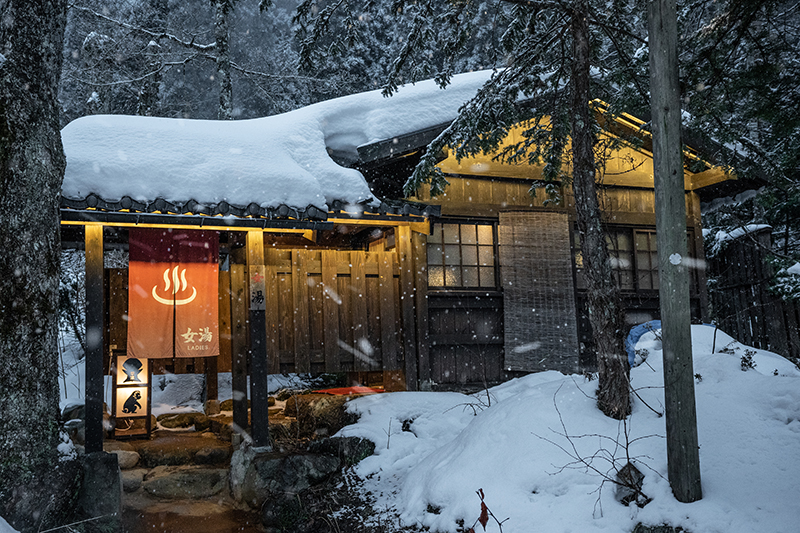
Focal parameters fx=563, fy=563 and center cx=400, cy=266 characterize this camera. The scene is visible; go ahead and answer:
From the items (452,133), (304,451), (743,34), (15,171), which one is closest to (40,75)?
(15,171)

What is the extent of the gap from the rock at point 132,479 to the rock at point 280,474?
1.88 metres

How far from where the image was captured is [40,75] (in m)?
6.02

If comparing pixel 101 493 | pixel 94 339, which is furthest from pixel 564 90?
pixel 101 493

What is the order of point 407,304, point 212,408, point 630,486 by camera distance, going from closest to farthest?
point 630,486 < point 407,304 < point 212,408

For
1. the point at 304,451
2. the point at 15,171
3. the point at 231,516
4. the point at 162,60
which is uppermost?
the point at 162,60

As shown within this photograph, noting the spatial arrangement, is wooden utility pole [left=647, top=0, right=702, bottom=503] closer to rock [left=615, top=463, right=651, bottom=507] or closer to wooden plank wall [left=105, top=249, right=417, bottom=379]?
rock [left=615, top=463, right=651, bottom=507]

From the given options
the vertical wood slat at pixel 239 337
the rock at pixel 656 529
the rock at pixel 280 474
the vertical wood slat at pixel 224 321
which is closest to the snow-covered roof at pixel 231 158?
the vertical wood slat at pixel 239 337

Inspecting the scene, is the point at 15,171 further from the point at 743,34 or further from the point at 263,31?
the point at 263,31

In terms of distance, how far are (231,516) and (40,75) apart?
5.79 metres

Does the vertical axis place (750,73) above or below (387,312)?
above

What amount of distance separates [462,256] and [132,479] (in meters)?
6.64

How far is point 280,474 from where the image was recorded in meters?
7.31

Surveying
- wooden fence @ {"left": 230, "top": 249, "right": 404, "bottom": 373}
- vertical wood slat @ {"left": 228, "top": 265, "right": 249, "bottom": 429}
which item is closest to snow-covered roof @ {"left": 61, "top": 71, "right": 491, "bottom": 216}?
wooden fence @ {"left": 230, "top": 249, "right": 404, "bottom": 373}

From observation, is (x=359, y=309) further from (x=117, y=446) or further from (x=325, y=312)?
(x=117, y=446)
